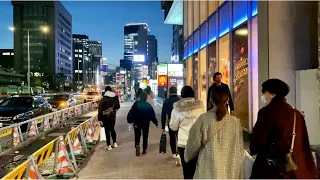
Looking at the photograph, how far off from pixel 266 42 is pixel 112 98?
461cm

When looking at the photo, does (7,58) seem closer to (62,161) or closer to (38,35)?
(38,35)

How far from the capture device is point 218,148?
11.0 feet

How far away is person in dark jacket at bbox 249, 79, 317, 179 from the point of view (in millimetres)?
3109

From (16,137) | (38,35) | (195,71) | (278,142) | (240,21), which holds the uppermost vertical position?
(38,35)

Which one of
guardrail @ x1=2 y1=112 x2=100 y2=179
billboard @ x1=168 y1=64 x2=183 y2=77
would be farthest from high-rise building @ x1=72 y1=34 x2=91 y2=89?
guardrail @ x1=2 y1=112 x2=100 y2=179

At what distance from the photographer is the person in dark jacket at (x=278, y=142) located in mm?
3109

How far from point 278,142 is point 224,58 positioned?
40.0 feet

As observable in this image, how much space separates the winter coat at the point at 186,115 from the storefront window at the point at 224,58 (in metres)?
9.10

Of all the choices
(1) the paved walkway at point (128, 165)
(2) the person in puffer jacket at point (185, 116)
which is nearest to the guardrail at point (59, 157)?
(1) the paved walkway at point (128, 165)

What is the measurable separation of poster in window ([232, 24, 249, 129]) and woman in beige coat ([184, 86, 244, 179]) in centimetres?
868

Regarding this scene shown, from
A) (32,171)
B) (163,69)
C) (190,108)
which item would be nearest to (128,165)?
(190,108)

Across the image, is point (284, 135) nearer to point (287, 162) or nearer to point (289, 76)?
point (287, 162)

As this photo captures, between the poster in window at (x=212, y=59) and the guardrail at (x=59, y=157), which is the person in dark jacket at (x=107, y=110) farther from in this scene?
the poster in window at (x=212, y=59)

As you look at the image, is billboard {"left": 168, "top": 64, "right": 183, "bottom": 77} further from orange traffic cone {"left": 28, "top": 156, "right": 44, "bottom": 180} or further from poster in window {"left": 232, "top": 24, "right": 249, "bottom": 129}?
orange traffic cone {"left": 28, "top": 156, "right": 44, "bottom": 180}
